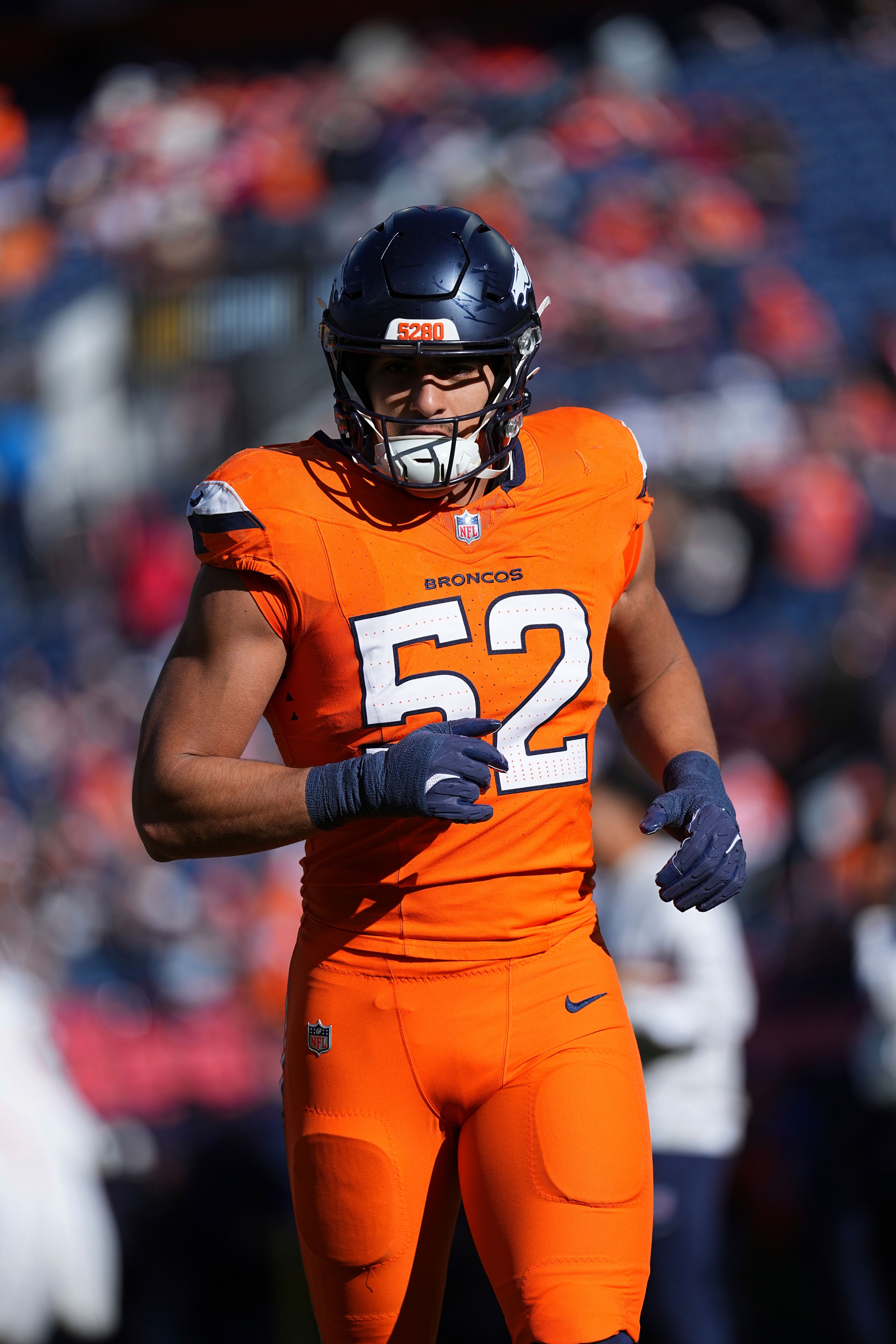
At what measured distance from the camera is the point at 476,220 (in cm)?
197

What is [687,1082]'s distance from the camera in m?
3.60

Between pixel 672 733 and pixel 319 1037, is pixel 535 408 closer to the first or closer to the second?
pixel 672 733

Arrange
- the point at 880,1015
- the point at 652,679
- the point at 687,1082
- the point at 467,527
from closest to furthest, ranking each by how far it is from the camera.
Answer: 1. the point at 467,527
2. the point at 652,679
3. the point at 687,1082
4. the point at 880,1015

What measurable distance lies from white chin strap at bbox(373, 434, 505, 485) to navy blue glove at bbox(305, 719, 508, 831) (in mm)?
337

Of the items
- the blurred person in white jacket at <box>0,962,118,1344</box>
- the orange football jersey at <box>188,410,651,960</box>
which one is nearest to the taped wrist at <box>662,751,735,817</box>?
the orange football jersey at <box>188,410,651,960</box>

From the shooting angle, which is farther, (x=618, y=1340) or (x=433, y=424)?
(x=433, y=424)

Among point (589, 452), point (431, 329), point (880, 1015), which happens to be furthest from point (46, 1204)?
point (431, 329)

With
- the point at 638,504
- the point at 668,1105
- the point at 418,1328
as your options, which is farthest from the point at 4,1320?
the point at 638,504

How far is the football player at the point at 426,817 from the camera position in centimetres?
171

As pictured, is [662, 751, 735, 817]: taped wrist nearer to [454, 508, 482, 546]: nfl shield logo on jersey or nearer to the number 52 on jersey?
the number 52 on jersey

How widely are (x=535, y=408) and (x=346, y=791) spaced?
488 cm

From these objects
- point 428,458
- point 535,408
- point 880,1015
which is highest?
point 428,458

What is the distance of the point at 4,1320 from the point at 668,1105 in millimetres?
2113

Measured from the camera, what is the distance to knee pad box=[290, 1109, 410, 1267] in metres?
1.72
